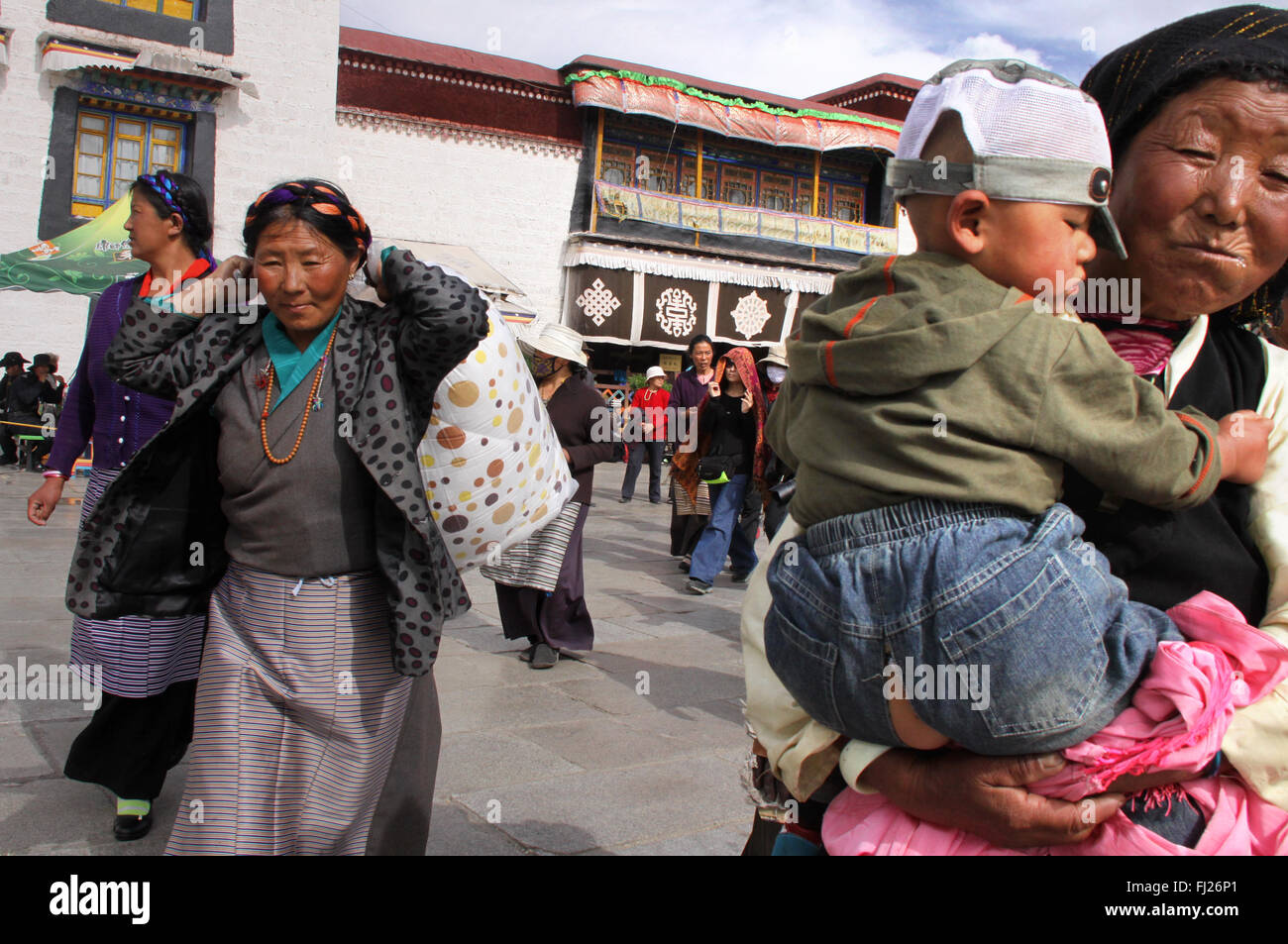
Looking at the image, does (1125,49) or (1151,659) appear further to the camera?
(1125,49)

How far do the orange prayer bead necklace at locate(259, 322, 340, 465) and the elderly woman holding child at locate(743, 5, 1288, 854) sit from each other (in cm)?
144

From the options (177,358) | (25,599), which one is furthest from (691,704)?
(25,599)

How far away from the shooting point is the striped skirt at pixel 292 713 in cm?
247

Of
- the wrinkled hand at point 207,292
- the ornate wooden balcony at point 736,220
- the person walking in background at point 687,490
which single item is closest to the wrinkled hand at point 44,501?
the wrinkled hand at point 207,292

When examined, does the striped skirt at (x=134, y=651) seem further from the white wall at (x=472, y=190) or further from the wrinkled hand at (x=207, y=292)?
the white wall at (x=472, y=190)

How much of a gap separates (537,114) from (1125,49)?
66.9 feet

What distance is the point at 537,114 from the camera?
67.8ft

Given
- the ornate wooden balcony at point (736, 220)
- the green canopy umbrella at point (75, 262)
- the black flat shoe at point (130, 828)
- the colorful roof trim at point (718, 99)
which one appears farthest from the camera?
the ornate wooden balcony at point (736, 220)

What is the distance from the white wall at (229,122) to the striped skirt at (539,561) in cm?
1347

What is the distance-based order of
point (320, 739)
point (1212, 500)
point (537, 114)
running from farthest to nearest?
1. point (537, 114)
2. point (320, 739)
3. point (1212, 500)

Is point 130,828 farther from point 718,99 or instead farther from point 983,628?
point 718,99

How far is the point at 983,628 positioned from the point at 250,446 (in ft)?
6.38

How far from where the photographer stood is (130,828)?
10.8 ft

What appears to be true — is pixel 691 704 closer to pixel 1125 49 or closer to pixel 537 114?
pixel 1125 49
